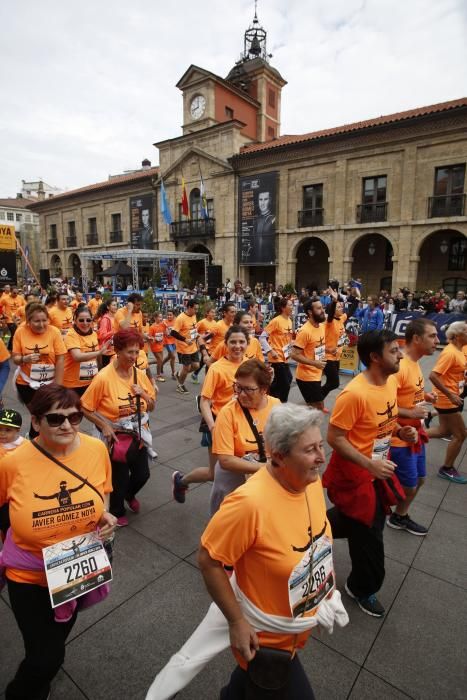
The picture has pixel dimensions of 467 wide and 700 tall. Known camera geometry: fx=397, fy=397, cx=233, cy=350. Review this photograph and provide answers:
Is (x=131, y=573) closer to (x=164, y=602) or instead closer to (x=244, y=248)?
(x=164, y=602)

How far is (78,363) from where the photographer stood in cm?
536

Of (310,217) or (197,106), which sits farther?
(197,106)

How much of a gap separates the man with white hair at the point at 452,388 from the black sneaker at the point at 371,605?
2.41m

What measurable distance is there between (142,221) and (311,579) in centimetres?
3550

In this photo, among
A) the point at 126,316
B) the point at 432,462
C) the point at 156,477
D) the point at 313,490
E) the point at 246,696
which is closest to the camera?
the point at 246,696

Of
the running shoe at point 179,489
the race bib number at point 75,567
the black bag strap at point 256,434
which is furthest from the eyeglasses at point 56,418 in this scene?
the running shoe at point 179,489

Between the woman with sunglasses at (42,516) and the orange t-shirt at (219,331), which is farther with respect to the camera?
the orange t-shirt at (219,331)

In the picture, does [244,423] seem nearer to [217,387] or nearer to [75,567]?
[217,387]

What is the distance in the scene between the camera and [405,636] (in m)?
2.62

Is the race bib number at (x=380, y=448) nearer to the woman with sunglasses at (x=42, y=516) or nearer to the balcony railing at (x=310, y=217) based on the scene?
the woman with sunglasses at (x=42, y=516)

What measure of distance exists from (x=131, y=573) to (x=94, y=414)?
4.33 ft

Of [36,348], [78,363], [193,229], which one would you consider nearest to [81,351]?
[78,363]

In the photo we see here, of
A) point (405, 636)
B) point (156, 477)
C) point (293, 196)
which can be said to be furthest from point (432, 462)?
point (293, 196)

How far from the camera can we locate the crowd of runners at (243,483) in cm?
162
